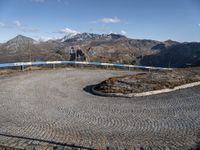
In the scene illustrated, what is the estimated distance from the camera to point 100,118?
15.4 metres

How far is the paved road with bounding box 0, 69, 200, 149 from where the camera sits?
11602 mm

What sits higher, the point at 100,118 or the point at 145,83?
the point at 145,83

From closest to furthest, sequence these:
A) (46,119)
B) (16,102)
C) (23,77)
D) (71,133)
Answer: (71,133), (46,119), (16,102), (23,77)

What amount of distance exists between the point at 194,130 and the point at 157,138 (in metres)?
2.23

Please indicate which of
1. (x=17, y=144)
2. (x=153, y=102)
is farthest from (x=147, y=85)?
(x=17, y=144)

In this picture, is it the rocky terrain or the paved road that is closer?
the paved road

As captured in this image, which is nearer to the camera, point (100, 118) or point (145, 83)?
point (100, 118)

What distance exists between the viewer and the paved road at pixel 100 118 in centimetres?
1160

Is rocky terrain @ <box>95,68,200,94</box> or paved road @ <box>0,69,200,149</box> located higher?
rocky terrain @ <box>95,68,200,94</box>

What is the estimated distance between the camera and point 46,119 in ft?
49.1

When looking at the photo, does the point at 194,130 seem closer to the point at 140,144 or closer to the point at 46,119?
the point at 140,144

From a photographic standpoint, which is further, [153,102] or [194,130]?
[153,102]

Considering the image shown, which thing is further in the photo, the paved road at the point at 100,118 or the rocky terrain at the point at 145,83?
the rocky terrain at the point at 145,83

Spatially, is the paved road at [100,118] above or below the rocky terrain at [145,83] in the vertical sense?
below
